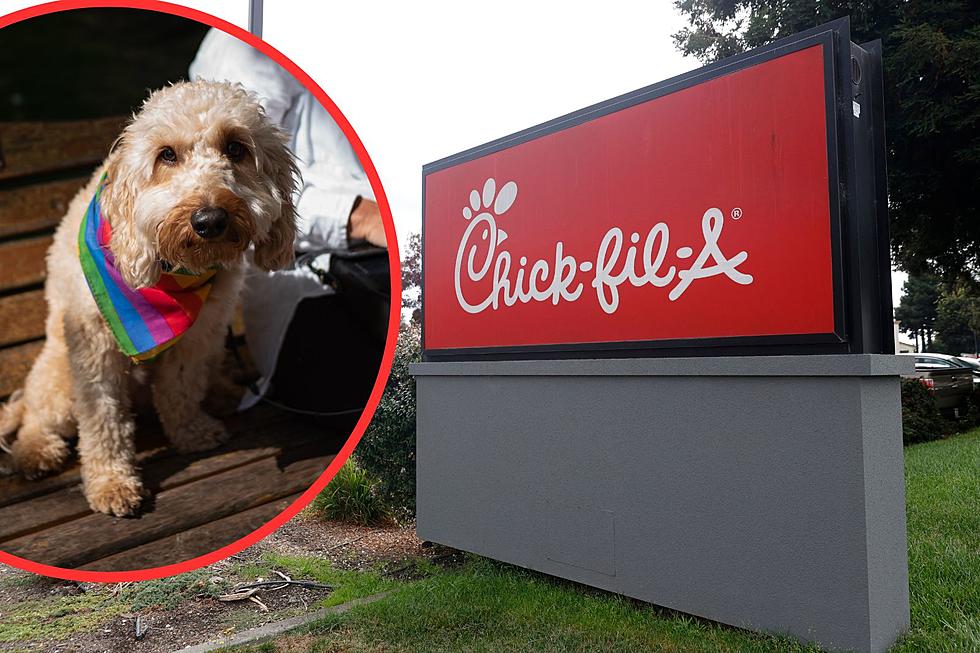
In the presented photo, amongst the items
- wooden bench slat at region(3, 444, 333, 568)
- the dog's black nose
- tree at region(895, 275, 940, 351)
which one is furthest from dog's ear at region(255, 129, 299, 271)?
tree at region(895, 275, 940, 351)

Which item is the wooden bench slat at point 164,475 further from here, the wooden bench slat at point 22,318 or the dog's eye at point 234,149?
the dog's eye at point 234,149

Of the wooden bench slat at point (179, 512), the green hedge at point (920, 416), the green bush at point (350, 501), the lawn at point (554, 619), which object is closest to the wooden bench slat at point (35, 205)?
the wooden bench slat at point (179, 512)

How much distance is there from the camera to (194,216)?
4.48ft

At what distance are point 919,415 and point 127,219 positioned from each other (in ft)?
45.5

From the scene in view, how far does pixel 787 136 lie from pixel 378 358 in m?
3.05

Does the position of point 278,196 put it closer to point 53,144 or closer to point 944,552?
point 53,144

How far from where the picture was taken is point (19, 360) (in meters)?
1.81

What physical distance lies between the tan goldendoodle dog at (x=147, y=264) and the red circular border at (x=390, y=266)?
137 millimetres

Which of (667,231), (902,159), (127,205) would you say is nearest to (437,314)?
(667,231)

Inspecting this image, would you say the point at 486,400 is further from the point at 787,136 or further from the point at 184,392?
the point at 184,392

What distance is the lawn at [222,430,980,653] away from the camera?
13.2 ft

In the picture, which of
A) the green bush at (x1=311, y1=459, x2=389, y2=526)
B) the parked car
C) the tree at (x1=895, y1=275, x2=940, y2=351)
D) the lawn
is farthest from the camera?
the tree at (x1=895, y1=275, x2=940, y2=351)

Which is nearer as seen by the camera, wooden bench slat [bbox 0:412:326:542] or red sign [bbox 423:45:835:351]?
wooden bench slat [bbox 0:412:326:542]

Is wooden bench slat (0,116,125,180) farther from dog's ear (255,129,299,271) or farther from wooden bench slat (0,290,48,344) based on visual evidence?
dog's ear (255,129,299,271)
